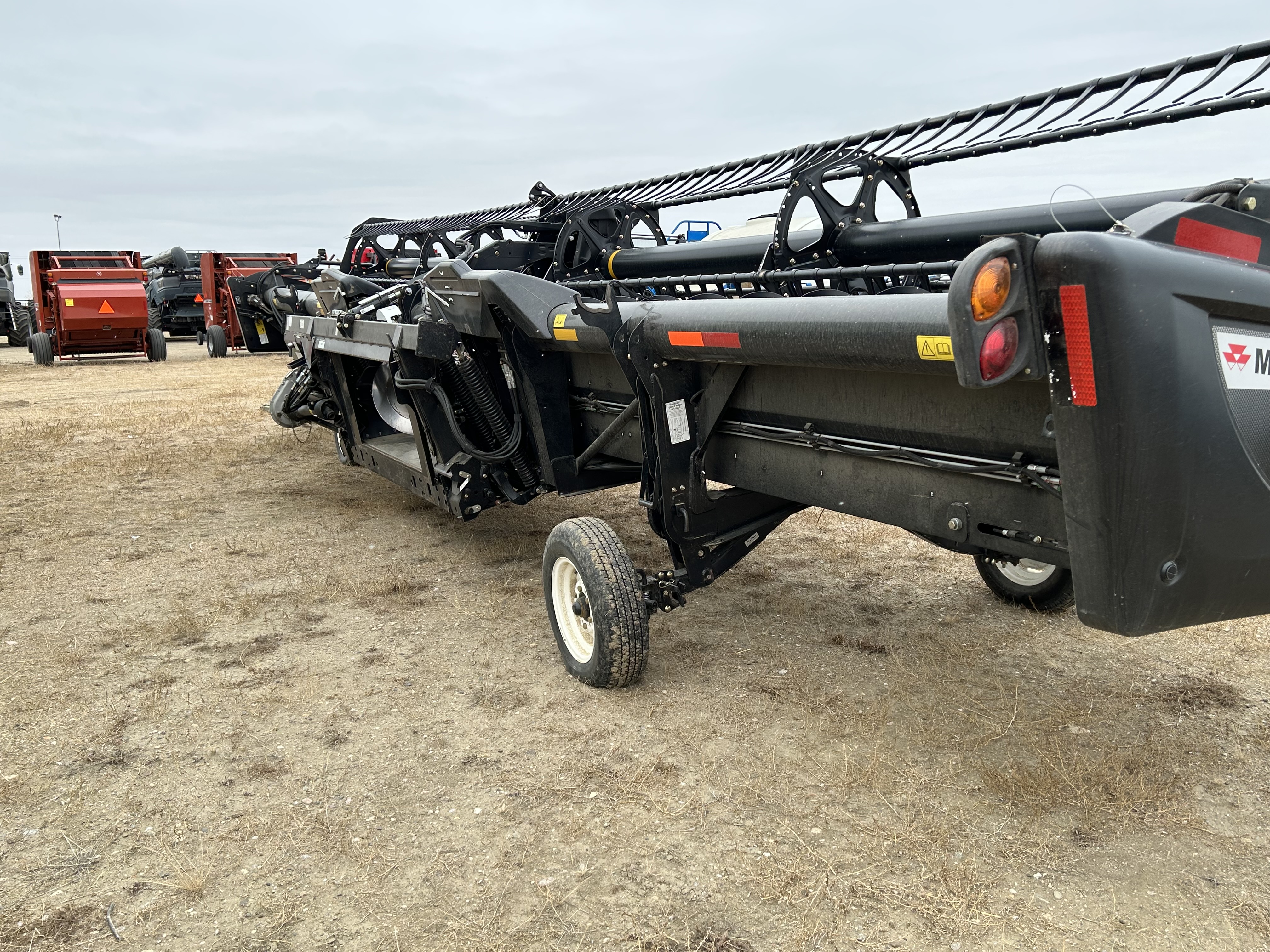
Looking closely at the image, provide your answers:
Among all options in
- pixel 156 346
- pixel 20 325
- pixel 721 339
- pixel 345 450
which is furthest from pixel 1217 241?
pixel 20 325

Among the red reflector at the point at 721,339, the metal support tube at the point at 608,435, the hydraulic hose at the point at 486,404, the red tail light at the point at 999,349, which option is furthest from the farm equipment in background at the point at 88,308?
the red tail light at the point at 999,349

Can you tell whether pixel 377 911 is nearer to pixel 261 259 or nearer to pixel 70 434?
pixel 70 434

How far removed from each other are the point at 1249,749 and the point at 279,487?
5.88 meters

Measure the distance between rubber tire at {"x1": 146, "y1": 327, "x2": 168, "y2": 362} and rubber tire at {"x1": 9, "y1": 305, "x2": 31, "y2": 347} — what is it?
554 cm

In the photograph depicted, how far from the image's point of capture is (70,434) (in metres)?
9.11

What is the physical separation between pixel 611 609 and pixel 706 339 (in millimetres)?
934

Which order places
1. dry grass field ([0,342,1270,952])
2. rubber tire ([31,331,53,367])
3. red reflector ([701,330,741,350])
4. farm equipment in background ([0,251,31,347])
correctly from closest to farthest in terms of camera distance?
dry grass field ([0,342,1270,952])
red reflector ([701,330,741,350])
rubber tire ([31,331,53,367])
farm equipment in background ([0,251,31,347])

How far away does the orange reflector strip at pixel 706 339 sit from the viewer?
2.71 metres

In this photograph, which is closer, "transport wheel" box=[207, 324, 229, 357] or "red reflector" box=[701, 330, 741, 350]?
"red reflector" box=[701, 330, 741, 350]

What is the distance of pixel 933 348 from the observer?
2092 millimetres

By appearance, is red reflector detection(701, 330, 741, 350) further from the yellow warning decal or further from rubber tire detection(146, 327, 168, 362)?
rubber tire detection(146, 327, 168, 362)

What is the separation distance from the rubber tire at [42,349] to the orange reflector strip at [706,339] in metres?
18.1

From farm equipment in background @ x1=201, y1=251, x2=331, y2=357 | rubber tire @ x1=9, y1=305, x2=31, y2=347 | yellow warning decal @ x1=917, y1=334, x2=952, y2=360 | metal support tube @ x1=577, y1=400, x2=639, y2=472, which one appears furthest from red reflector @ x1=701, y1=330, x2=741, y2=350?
rubber tire @ x1=9, y1=305, x2=31, y2=347

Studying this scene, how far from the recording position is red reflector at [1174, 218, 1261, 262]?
1971mm
